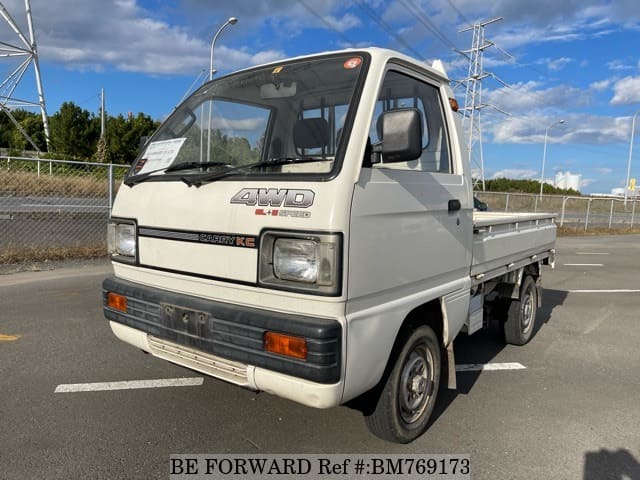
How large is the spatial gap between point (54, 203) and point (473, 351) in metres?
8.73

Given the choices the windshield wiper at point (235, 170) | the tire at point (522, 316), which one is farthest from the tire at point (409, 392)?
the tire at point (522, 316)

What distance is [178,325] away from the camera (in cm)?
267

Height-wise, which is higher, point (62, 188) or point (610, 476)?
point (62, 188)

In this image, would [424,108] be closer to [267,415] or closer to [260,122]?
[260,122]

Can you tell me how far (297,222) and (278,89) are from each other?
130 centimetres

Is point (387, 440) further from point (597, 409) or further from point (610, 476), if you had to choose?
point (597, 409)

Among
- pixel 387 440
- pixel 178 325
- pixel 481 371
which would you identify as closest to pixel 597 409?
pixel 481 371

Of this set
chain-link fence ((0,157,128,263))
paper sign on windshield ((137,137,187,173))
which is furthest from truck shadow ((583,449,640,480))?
chain-link fence ((0,157,128,263))

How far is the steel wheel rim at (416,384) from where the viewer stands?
9.51ft

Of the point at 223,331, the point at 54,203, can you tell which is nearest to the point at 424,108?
the point at 223,331

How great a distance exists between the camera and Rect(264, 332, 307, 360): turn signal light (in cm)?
222

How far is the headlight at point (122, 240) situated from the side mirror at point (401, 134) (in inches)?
65.2

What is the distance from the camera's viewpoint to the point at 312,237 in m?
2.23

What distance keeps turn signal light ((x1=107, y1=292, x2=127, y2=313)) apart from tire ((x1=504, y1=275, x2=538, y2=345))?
369cm
